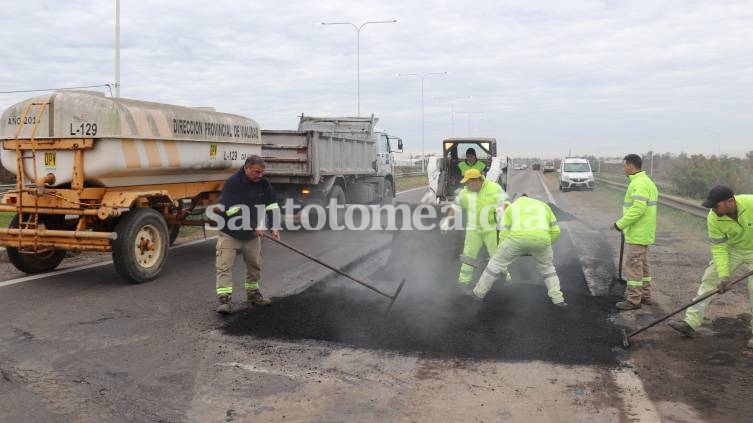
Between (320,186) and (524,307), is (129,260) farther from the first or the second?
(320,186)

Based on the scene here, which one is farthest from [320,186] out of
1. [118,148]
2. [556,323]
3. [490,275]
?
[556,323]

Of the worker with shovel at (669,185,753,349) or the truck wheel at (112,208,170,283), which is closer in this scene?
the worker with shovel at (669,185,753,349)

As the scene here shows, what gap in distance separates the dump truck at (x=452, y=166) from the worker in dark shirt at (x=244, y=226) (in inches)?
→ 273

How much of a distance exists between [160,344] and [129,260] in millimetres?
2500

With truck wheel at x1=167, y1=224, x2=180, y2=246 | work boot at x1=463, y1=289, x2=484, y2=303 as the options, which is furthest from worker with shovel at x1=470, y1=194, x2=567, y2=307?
truck wheel at x1=167, y1=224, x2=180, y2=246

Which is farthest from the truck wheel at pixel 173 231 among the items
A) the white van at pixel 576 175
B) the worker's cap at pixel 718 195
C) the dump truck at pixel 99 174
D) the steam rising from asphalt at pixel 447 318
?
the white van at pixel 576 175

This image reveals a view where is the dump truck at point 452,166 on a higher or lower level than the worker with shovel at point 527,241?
higher

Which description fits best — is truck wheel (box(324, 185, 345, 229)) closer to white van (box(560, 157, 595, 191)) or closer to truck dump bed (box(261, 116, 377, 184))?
truck dump bed (box(261, 116, 377, 184))

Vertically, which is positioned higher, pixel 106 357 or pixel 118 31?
pixel 118 31

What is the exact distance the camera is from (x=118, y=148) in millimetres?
7516

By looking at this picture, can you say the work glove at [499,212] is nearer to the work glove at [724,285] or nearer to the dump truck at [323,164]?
the work glove at [724,285]

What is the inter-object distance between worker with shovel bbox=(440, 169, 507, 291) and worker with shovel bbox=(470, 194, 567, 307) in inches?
23.4

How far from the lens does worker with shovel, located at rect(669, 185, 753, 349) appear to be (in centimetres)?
509

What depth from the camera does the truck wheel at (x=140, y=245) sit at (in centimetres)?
731
